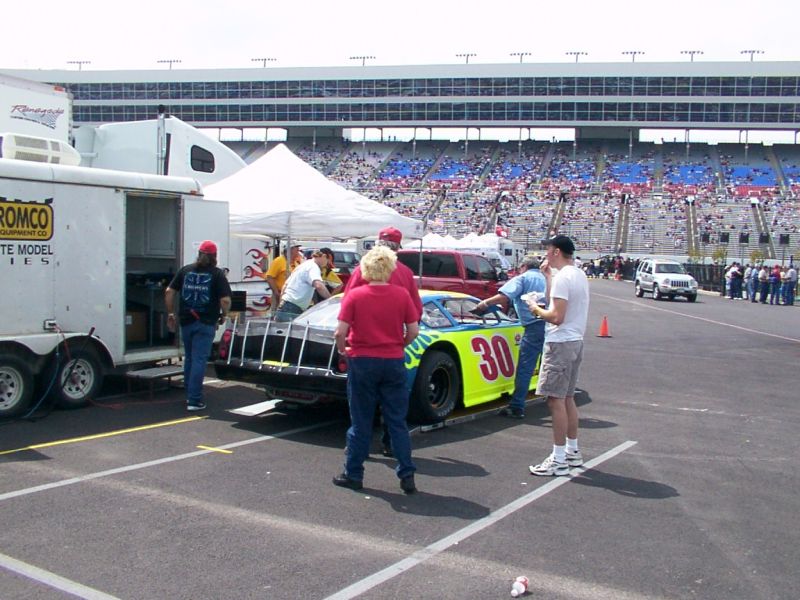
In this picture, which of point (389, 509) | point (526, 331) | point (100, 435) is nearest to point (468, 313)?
point (526, 331)

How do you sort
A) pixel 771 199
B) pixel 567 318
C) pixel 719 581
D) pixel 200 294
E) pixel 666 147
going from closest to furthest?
pixel 719 581, pixel 567 318, pixel 200 294, pixel 771 199, pixel 666 147

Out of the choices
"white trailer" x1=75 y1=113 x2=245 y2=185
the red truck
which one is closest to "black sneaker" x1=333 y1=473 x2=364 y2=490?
"white trailer" x1=75 y1=113 x2=245 y2=185

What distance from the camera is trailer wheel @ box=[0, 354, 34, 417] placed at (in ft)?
25.2

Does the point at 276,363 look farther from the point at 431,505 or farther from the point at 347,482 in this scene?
the point at 431,505

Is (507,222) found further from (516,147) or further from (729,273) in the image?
(729,273)

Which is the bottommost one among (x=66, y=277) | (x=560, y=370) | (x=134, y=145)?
(x=560, y=370)

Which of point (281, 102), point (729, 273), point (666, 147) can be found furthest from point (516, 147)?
point (729, 273)

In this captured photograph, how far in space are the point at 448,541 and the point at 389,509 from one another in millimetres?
693

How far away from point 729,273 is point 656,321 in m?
18.7

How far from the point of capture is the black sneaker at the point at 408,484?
5707 millimetres

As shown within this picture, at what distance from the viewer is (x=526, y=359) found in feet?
28.0

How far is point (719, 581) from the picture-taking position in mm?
4301

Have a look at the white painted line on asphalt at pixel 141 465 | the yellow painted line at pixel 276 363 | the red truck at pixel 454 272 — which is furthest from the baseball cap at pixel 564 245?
the red truck at pixel 454 272

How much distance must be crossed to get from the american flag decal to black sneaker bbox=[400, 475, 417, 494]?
8.23 metres
